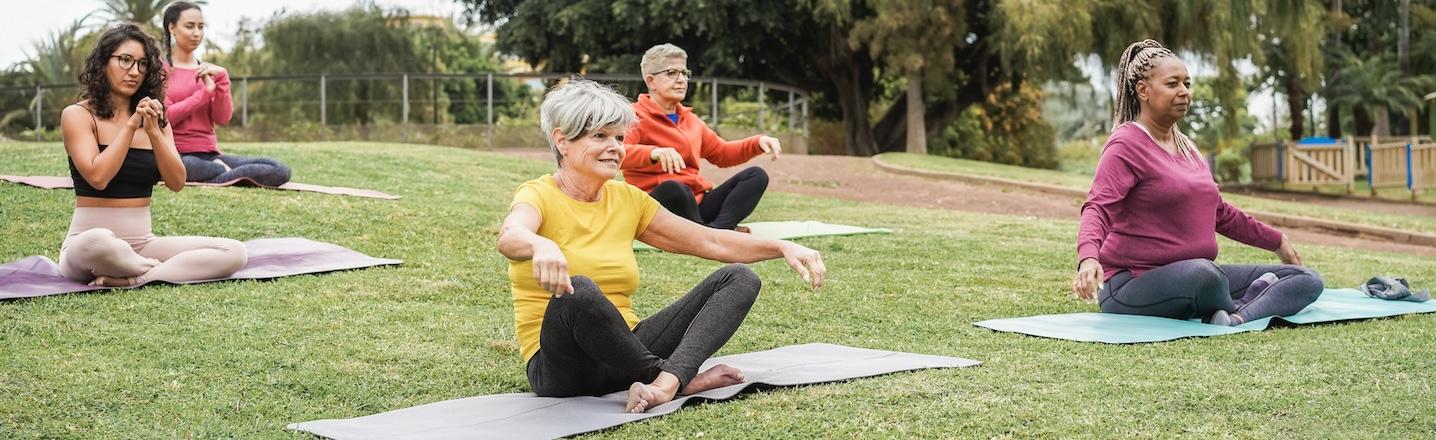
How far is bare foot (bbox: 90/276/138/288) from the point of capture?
6.46m

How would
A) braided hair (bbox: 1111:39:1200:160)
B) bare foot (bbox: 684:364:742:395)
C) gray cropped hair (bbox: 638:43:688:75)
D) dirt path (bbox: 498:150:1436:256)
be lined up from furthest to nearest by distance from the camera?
dirt path (bbox: 498:150:1436:256) < gray cropped hair (bbox: 638:43:688:75) < braided hair (bbox: 1111:39:1200:160) < bare foot (bbox: 684:364:742:395)

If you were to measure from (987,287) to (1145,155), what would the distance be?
186 centimetres

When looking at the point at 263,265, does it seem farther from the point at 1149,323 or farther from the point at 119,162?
the point at 1149,323

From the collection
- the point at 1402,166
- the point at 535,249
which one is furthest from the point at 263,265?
the point at 1402,166

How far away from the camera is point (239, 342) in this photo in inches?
211

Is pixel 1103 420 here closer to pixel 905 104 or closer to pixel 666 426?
pixel 666 426

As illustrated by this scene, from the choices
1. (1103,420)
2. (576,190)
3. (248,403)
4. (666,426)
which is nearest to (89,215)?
(248,403)

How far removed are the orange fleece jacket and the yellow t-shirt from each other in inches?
137

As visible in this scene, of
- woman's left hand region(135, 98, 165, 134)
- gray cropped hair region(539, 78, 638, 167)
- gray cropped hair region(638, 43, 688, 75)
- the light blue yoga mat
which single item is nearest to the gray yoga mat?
gray cropped hair region(539, 78, 638, 167)

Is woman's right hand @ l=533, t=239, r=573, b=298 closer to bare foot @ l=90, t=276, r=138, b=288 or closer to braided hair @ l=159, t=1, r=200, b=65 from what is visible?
bare foot @ l=90, t=276, r=138, b=288

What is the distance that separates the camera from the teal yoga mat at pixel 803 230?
384 inches

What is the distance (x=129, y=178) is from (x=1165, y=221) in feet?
15.5

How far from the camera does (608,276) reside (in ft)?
14.0

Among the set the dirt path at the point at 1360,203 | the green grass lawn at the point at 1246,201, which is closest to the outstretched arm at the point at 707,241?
the green grass lawn at the point at 1246,201
